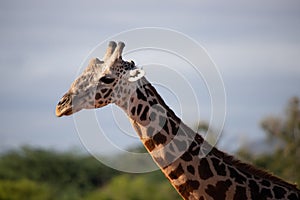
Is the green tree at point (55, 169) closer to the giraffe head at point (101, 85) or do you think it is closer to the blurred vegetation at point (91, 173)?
the blurred vegetation at point (91, 173)

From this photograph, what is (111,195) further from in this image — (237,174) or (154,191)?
(237,174)

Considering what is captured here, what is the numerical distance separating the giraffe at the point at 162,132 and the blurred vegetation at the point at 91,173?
73.1 feet

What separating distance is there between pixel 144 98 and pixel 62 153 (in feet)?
136

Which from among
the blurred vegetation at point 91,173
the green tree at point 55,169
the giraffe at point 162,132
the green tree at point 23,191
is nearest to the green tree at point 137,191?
the blurred vegetation at point 91,173

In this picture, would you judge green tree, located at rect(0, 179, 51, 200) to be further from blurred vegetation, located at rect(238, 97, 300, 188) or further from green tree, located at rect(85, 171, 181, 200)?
blurred vegetation, located at rect(238, 97, 300, 188)

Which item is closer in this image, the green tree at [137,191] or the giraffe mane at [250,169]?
the giraffe mane at [250,169]

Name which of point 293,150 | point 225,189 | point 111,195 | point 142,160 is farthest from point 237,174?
point 293,150

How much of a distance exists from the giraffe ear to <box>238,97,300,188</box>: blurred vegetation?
90.9ft

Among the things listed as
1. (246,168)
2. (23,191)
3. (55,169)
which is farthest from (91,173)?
(246,168)

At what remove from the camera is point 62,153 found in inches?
1954

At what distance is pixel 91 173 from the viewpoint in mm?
46156

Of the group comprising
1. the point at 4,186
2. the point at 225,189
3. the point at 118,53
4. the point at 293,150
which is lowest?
the point at 225,189

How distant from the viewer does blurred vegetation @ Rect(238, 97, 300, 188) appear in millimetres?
36644

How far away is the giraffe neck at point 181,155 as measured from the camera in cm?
855
